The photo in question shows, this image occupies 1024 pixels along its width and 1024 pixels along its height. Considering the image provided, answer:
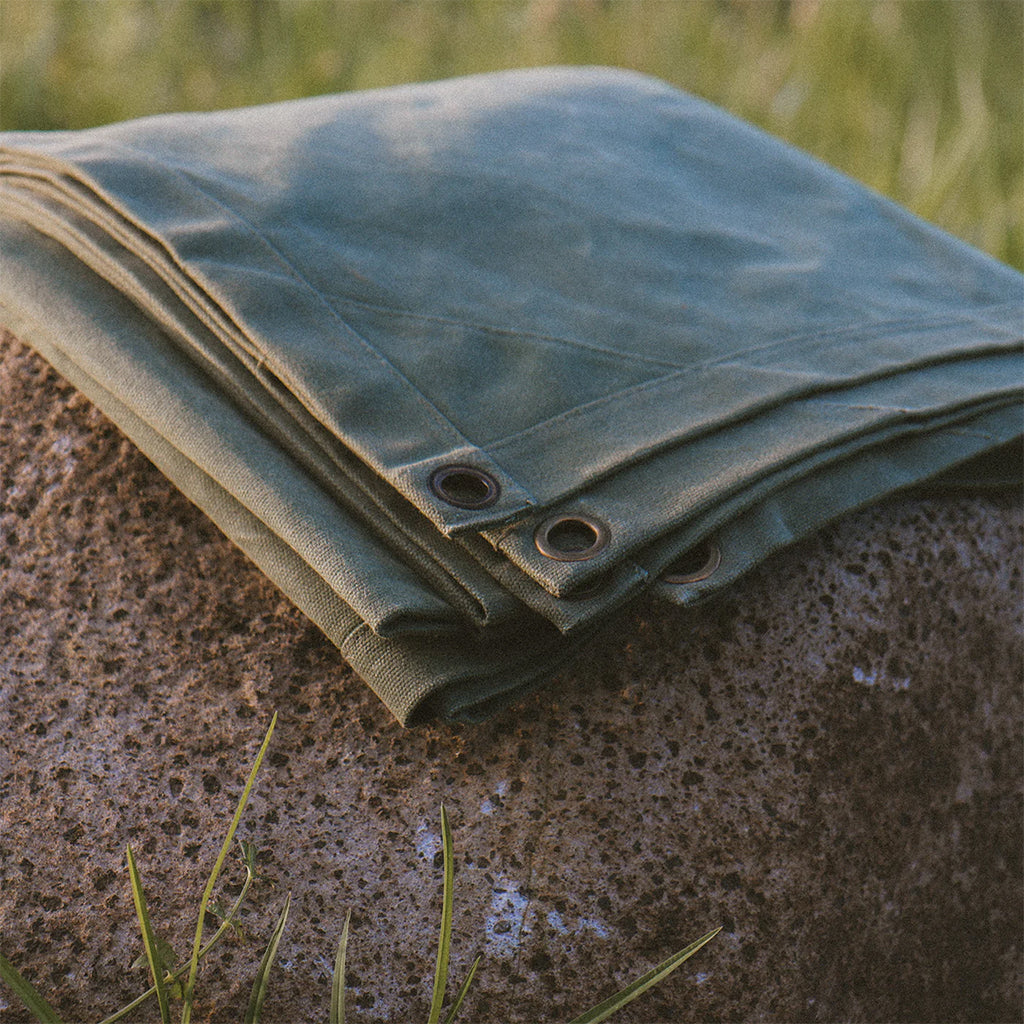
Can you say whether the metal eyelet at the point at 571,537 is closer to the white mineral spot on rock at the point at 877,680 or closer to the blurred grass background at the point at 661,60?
the white mineral spot on rock at the point at 877,680

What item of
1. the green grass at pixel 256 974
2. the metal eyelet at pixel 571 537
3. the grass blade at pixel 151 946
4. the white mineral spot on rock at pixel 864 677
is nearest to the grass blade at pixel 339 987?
the green grass at pixel 256 974

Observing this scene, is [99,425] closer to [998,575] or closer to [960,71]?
[998,575]

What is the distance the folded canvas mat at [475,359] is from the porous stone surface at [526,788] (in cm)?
8

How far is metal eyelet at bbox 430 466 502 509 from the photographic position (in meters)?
0.86

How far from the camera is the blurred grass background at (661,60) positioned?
273 centimetres

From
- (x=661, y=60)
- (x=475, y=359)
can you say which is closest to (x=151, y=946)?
(x=475, y=359)

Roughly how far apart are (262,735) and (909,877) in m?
0.56

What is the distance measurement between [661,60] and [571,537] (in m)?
2.58

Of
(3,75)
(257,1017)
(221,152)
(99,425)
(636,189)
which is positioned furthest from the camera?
(3,75)

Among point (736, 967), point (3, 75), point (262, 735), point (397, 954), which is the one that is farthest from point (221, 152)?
point (3, 75)

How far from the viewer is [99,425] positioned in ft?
3.57

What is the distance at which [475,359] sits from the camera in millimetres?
1023

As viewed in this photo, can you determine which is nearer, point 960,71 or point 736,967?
point 736,967

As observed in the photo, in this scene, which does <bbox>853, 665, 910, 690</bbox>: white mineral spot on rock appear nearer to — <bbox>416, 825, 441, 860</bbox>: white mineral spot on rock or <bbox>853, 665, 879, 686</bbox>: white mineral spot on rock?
<bbox>853, 665, 879, 686</bbox>: white mineral spot on rock
